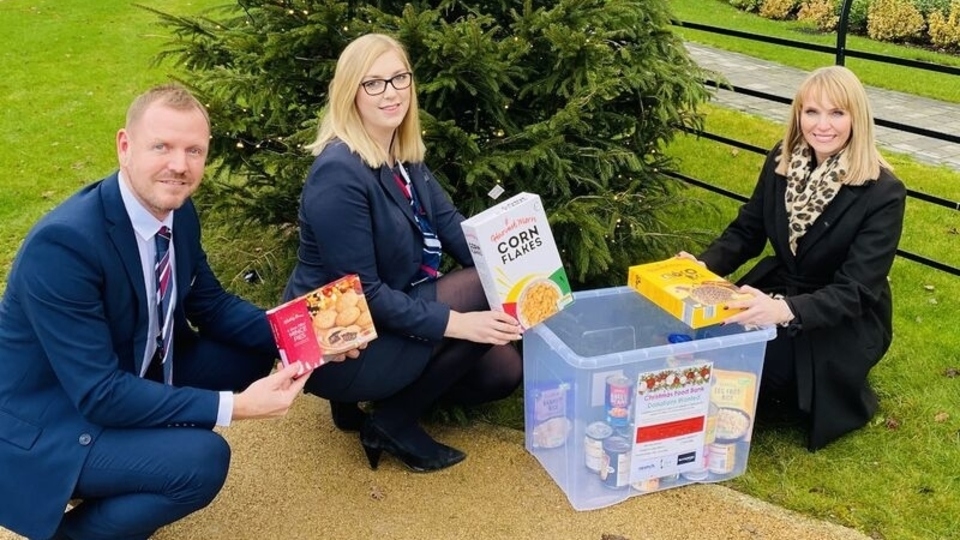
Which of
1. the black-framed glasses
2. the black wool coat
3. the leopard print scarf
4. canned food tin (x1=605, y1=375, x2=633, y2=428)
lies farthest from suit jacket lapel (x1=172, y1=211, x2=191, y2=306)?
the leopard print scarf

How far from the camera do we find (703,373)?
312cm

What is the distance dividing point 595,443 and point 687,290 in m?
0.65

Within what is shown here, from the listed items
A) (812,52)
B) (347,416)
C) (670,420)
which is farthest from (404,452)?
(812,52)

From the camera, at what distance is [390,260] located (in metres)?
Result: 3.14

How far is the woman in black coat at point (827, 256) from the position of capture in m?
3.27

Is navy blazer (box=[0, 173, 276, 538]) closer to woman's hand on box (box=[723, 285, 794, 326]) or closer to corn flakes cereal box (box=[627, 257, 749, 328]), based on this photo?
corn flakes cereal box (box=[627, 257, 749, 328])

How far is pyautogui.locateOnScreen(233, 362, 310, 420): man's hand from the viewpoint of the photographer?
2650mm

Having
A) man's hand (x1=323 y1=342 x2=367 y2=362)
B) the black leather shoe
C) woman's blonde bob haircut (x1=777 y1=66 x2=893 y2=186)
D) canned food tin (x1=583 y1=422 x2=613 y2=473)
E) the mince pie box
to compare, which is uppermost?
woman's blonde bob haircut (x1=777 y1=66 x2=893 y2=186)

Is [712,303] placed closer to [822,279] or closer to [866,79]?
[822,279]

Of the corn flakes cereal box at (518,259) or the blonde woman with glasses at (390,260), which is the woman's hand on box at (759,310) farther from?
the blonde woman with glasses at (390,260)

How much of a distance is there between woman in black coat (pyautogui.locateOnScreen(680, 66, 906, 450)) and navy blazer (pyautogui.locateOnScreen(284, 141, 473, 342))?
1.15 metres

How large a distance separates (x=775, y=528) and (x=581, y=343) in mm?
1034

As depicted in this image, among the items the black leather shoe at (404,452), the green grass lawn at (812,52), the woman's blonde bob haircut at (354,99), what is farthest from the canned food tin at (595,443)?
the green grass lawn at (812,52)

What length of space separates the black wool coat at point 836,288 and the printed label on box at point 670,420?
0.48 m
